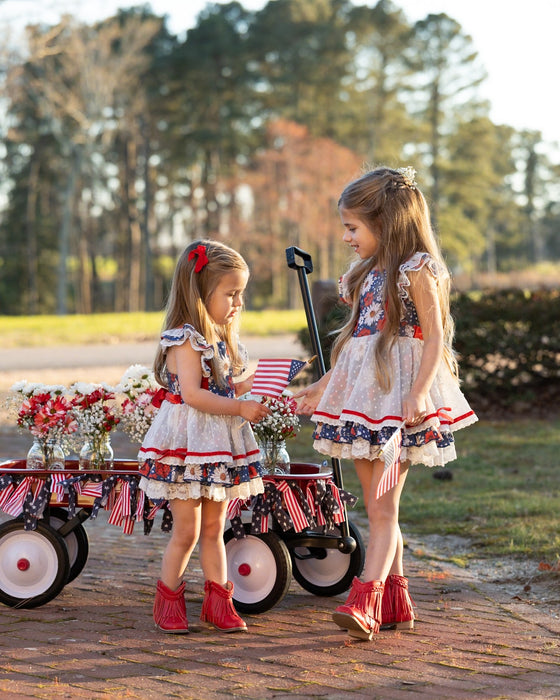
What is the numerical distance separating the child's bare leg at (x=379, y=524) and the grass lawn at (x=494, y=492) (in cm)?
149

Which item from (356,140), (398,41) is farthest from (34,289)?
(398,41)

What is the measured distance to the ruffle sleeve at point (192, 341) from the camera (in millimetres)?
3796

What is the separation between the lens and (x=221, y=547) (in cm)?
397

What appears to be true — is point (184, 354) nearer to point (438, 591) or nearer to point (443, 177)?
point (438, 591)

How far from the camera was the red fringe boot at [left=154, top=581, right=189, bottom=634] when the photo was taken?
378 cm

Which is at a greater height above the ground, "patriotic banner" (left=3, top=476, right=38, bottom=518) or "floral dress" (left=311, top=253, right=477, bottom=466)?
"floral dress" (left=311, top=253, right=477, bottom=466)

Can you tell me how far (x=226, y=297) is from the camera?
3.92 metres

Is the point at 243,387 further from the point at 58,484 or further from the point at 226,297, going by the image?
the point at 58,484

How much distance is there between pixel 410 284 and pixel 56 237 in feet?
151

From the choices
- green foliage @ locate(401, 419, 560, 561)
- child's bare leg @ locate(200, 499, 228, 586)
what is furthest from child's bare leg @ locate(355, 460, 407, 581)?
green foliage @ locate(401, 419, 560, 561)

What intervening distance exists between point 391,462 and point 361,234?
97cm

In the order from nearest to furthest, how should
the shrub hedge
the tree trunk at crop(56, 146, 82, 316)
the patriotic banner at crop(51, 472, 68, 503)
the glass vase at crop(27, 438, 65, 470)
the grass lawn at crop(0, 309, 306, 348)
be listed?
the patriotic banner at crop(51, 472, 68, 503), the glass vase at crop(27, 438, 65, 470), the shrub hedge, the grass lawn at crop(0, 309, 306, 348), the tree trunk at crop(56, 146, 82, 316)

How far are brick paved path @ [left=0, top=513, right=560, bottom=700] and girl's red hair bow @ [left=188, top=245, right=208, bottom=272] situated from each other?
1468mm

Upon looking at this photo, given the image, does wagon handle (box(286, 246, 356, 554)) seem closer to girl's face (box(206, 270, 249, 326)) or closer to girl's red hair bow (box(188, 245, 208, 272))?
girl's face (box(206, 270, 249, 326))
